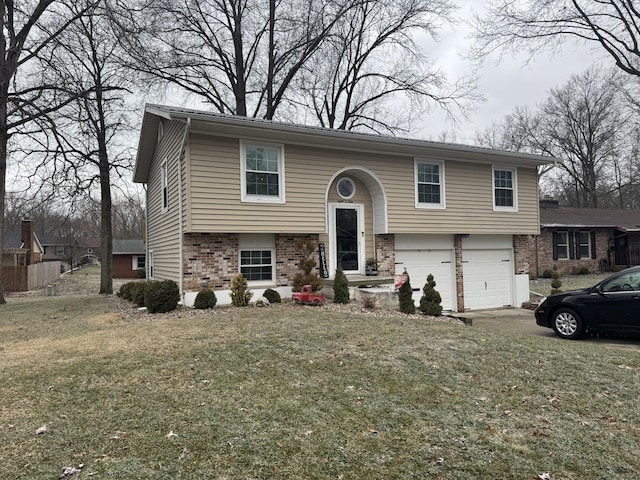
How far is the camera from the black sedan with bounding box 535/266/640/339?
26.4 feet

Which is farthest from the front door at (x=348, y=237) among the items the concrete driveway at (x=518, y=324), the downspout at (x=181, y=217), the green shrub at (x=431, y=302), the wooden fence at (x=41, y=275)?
the wooden fence at (x=41, y=275)

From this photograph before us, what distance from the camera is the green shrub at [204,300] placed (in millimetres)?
10078

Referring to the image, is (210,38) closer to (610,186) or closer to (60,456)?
(60,456)

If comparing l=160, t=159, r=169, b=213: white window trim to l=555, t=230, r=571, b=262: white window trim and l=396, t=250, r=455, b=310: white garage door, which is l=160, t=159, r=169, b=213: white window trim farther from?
l=555, t=230, r=571, b=262: white window trim

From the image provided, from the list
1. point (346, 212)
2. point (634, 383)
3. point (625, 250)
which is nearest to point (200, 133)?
point (346, 212)

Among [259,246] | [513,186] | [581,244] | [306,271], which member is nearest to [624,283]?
[306,271]

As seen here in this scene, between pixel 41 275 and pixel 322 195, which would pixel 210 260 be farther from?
pixel 41 275

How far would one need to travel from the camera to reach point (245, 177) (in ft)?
36.1

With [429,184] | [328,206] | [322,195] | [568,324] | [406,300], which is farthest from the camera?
[429,184]

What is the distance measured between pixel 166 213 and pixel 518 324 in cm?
1053

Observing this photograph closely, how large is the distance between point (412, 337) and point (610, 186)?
4275 centimetres

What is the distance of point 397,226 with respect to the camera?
13.1 meters

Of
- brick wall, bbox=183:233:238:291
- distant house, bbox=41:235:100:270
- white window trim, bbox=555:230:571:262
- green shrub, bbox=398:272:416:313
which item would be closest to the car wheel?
green shrub, bbox=398:272:416:313

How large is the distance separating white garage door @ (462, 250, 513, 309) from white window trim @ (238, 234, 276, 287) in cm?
692
